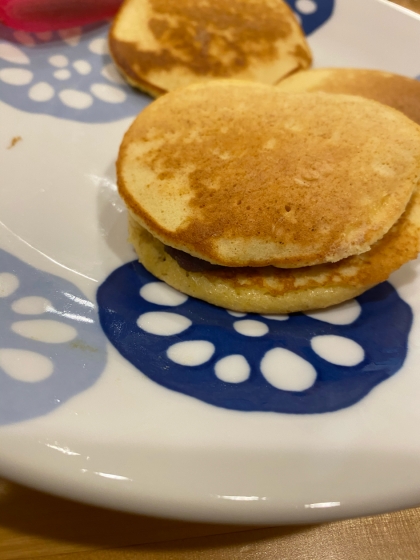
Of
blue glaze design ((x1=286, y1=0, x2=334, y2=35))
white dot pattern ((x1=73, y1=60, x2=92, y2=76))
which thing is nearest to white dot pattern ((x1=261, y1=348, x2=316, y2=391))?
white dot pattern ((x1=73, y1=60, x2=92, y2=76))

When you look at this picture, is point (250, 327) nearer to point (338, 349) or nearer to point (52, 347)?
point (338, 349)

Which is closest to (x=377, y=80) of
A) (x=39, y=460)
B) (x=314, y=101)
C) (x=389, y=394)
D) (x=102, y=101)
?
(x=314, y=101)

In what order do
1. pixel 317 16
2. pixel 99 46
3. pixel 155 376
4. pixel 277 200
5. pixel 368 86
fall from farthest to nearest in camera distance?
pixel 317 16 → pixel 99 46 → pixel 368 86 → pixel 277 200 → pixel 155 376

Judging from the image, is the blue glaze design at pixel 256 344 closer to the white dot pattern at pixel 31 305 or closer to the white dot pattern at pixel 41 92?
the white dot pattern at pixel 31 305

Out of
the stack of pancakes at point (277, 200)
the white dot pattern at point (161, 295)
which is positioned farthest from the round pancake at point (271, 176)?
the white dot pattern at point (161, 295)

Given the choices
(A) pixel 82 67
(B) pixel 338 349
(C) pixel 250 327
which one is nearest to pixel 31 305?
(C) pixel 250 327

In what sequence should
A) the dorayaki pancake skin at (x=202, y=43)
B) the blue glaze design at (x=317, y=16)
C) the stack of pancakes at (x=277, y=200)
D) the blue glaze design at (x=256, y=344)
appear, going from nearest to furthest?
the blue glaze design at (x=256, y=344)
the stack of pancakes at (x=277, y=200)
the dorayaki pancake skin at (x=202, y=43)
the blue glaze design at (x=317, y=16)
